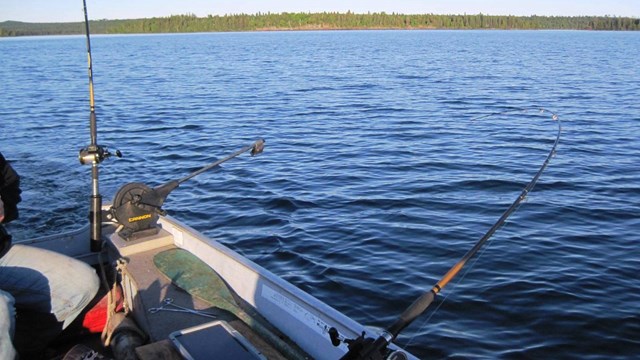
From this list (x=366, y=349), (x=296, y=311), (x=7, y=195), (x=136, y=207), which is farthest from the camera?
(x=136, y=207)

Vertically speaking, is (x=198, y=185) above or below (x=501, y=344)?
above

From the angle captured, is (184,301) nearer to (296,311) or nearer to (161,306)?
(161,306)

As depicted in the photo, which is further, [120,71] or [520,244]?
[120,71]

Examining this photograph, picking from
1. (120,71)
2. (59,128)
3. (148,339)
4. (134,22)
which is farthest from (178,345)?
(134,22)

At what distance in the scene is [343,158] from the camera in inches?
493

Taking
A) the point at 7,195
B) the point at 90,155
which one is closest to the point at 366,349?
the point at 7,195

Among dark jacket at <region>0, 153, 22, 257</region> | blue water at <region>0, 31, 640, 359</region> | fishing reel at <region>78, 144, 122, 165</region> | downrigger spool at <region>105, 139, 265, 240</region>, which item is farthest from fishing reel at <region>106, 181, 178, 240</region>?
blue water at <region>0, 31, 640, 359</region>

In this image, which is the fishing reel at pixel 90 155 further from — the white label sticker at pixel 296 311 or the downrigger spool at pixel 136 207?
the white label sticker at pixel 296 311

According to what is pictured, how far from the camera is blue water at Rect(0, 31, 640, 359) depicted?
6098mm

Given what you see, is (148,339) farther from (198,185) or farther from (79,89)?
(79,89)

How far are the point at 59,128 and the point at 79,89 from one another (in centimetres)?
1084

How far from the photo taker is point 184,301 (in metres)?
4.02

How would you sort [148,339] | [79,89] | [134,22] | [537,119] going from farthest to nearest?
1. [134,22]
2. [79,89]
3. [537,119]
4. [148,339]

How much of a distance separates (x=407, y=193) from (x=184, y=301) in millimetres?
6299
